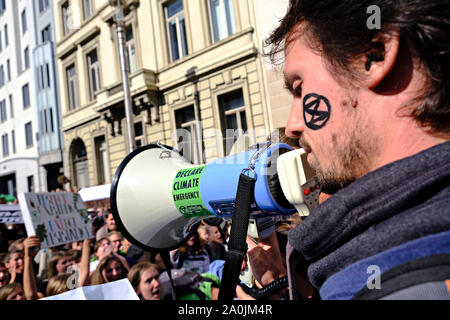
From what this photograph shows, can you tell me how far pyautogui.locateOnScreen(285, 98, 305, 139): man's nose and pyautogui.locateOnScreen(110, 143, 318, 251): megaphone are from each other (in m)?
0.24

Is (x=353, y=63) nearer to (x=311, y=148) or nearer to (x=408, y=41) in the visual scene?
(x=408, y=41)

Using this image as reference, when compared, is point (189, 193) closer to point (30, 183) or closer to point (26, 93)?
point (30, 183)

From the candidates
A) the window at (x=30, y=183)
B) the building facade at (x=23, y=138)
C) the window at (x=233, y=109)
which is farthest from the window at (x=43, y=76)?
the window at (x=233, y=109)

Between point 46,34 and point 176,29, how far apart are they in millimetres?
6644

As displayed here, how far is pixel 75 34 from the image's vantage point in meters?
12.1

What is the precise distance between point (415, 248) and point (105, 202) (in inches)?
219

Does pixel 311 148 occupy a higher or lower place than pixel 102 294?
higher

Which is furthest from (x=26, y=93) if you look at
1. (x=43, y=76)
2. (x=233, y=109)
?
(x=233, y=109)

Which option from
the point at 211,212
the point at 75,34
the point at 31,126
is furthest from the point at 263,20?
the point at 31,126

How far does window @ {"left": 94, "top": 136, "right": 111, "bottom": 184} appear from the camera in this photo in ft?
37.7

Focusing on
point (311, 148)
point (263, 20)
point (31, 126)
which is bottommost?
point (311, 148)

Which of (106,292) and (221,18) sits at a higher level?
(221,18)

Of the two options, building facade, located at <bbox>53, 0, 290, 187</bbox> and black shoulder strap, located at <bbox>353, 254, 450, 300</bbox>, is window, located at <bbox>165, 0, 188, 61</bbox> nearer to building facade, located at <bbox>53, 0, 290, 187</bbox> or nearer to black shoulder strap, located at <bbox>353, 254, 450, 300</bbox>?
building facade, located at <bbox>53, 0, 290, 187</bbox>

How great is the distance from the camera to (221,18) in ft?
26.1
